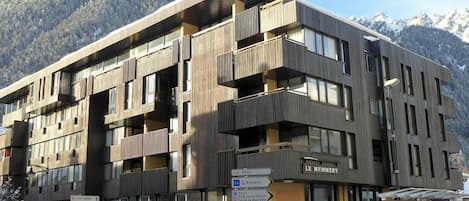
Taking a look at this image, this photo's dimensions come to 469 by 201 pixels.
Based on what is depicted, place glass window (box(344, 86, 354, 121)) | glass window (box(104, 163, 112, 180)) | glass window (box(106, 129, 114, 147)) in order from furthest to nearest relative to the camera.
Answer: glass window (box(106, 129, 114, 147))
glass window (box(104, 163, 112, 180))
glass window (box(344, 86, 354, 121))

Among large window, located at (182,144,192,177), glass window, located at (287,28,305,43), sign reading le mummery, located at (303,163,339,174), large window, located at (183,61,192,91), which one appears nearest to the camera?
sign reading le mummery, located at (303,163,339,174)

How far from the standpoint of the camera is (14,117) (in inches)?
2140

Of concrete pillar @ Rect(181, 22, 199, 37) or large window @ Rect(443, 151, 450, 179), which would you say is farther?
large window @ Rect(443, 151, 450, 179)

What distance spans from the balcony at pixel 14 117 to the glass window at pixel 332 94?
34227 millimetres

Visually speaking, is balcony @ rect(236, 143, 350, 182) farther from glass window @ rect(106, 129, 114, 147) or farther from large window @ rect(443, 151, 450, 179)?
glass window @ rect(106, 129, 114, 147)

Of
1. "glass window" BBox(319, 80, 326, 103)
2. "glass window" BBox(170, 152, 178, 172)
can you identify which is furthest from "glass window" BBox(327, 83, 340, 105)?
"glass window" BBox(170, 152, 178, 172)

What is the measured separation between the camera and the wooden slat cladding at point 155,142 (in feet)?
113

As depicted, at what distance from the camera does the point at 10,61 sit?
16562cm

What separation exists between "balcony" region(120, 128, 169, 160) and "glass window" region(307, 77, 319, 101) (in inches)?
414

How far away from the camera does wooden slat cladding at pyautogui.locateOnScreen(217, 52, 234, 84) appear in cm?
2888

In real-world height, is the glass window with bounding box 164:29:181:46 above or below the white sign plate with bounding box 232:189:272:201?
above

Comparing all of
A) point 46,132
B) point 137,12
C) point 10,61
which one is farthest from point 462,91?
point 46,132

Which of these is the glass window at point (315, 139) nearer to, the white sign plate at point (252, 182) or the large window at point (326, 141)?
the large window at point (326, 141)

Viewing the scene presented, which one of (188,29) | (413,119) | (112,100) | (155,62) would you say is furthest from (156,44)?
(413,119)
